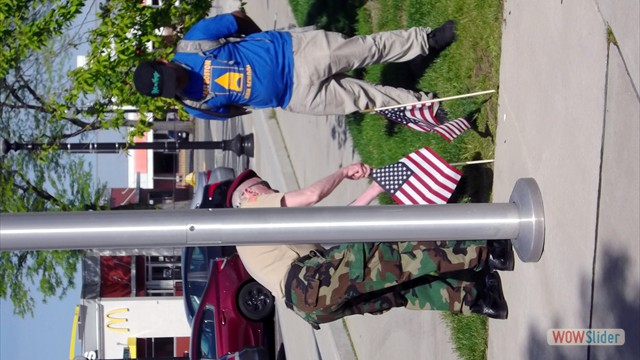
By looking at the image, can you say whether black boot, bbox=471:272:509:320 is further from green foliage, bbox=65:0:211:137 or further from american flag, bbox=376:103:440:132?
green foliage, bbox=65:0:211:137

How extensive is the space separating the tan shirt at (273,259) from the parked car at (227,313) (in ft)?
16.2

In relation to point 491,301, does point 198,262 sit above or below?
below

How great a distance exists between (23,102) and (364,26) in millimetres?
7584

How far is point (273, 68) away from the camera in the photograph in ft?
23.1

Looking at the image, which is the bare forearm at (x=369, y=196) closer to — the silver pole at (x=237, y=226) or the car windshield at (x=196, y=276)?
the silver pole at (x=237, y=226)

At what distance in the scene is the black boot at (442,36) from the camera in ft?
24.5

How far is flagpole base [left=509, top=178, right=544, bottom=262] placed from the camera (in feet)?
12.9

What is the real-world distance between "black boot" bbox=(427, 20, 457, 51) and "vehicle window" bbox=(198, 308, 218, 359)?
17.3ft

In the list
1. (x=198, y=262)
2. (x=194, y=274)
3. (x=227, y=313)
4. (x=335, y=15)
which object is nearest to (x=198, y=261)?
(x=198, y=262)

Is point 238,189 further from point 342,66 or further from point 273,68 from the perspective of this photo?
point 342,66

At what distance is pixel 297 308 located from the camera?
585 cm

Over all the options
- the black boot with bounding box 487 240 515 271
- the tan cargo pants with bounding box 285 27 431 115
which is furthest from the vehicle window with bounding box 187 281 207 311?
the black boot with bounding box 487 240 515 271

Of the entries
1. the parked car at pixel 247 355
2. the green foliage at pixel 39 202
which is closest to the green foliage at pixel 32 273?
the green foliage at pixel 39 202

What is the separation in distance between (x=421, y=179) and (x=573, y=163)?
1.90 metres
